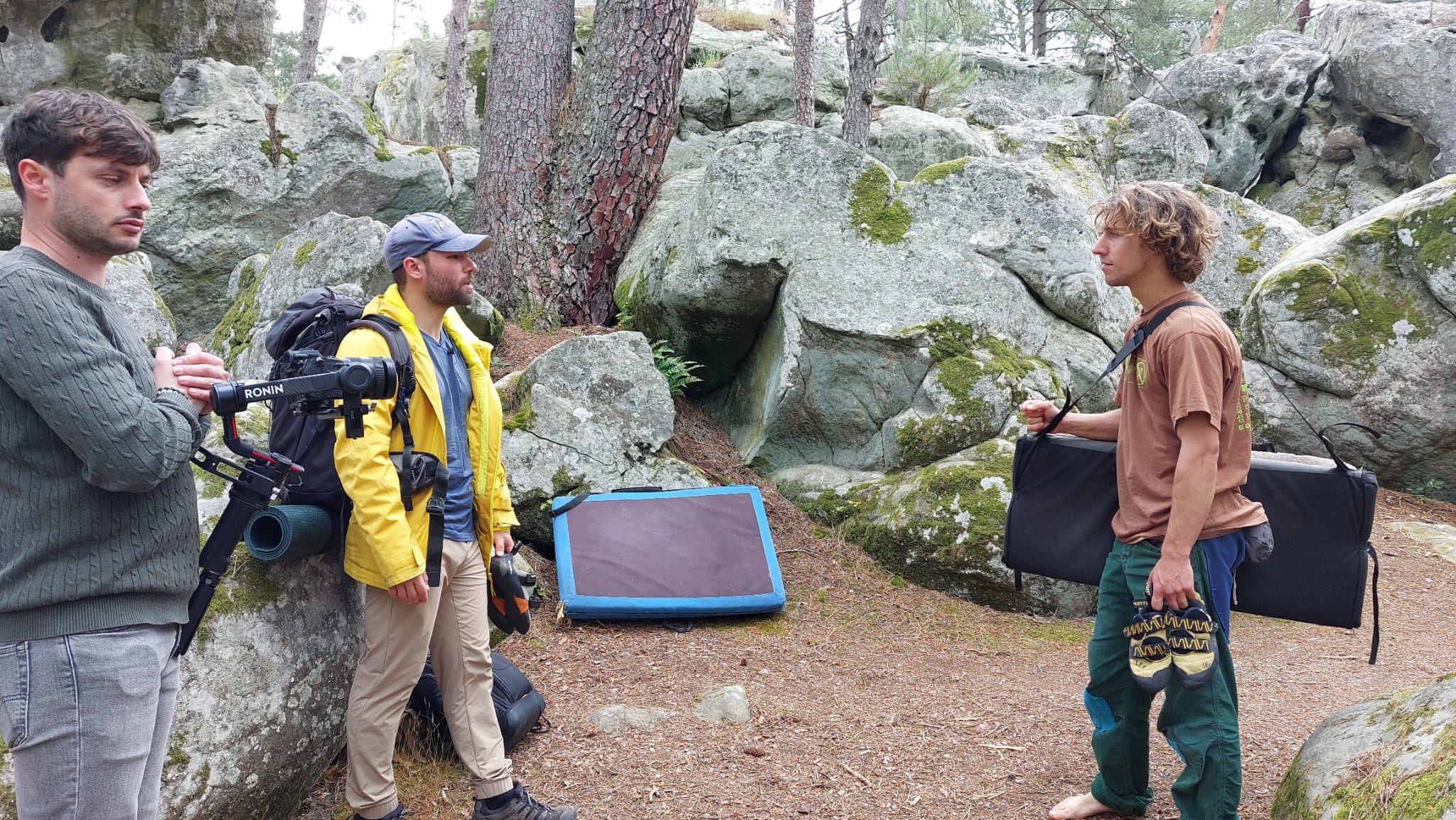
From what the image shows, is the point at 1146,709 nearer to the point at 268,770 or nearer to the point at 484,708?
the point at 484,708

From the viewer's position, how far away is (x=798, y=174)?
786cm

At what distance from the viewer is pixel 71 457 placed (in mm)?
2068

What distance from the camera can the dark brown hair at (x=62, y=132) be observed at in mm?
2023

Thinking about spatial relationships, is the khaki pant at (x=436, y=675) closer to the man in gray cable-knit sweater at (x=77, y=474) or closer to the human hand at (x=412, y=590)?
the human hand at (x=412, y=590)

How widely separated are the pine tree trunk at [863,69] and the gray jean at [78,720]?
9.14m

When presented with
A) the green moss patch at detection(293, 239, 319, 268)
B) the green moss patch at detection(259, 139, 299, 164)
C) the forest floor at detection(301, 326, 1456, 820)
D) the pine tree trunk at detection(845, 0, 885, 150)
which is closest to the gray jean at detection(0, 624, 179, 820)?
the forest floor at detection(301, 326, 1456, 820)

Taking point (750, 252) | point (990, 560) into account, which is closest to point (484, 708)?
point (990, 560)

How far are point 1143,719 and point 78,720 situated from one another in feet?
10.8

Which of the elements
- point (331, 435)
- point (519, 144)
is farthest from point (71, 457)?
point (519, 144)

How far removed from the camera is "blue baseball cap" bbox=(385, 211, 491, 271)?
3480 mm

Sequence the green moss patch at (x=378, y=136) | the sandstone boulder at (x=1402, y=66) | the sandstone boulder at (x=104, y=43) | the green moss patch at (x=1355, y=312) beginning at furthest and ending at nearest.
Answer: the sandstone boulder at (x=1402, y=66) → the green moss patch at (x=378, y=136) → the sandstone boulder at (x=104, y=43) → the green moss patch at (x=1355, y=312)

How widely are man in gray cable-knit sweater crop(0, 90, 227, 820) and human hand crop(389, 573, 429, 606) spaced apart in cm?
103

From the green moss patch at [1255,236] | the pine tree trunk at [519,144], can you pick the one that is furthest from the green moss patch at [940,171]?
the green moss patch at [1255,236]

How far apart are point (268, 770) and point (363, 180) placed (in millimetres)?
7646
